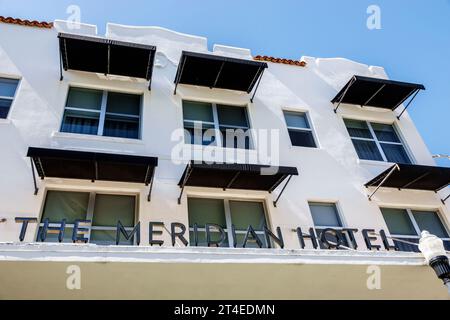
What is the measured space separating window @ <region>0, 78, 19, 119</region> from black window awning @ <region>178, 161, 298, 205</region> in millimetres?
4478

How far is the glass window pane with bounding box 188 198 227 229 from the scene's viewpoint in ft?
28.7

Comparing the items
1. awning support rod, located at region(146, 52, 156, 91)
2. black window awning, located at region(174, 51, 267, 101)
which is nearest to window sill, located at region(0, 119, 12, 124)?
awning support rod, located at region(146, 52, 156, 91)

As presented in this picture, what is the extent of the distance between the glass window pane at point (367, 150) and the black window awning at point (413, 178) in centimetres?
133

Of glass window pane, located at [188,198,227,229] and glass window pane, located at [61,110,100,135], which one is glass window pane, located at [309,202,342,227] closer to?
glass window pane, located at [188,198,227,229]

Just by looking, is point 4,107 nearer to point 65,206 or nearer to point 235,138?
point 65,206

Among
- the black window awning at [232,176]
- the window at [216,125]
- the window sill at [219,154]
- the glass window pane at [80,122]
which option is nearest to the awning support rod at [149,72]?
the window at [216,125]

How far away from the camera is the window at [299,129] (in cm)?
1110

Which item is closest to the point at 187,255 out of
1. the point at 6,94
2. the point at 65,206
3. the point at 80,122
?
the point at 65,206

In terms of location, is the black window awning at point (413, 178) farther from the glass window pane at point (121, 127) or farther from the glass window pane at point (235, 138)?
the glass window pane at point (121, 127)

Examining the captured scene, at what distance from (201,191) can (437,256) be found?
4795 millimetres

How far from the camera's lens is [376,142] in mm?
11758

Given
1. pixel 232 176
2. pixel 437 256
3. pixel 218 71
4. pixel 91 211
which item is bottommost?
pixel 437 256

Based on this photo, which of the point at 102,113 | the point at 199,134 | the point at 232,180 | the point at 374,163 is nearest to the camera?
the point at 232,180

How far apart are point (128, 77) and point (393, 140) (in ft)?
26.0
